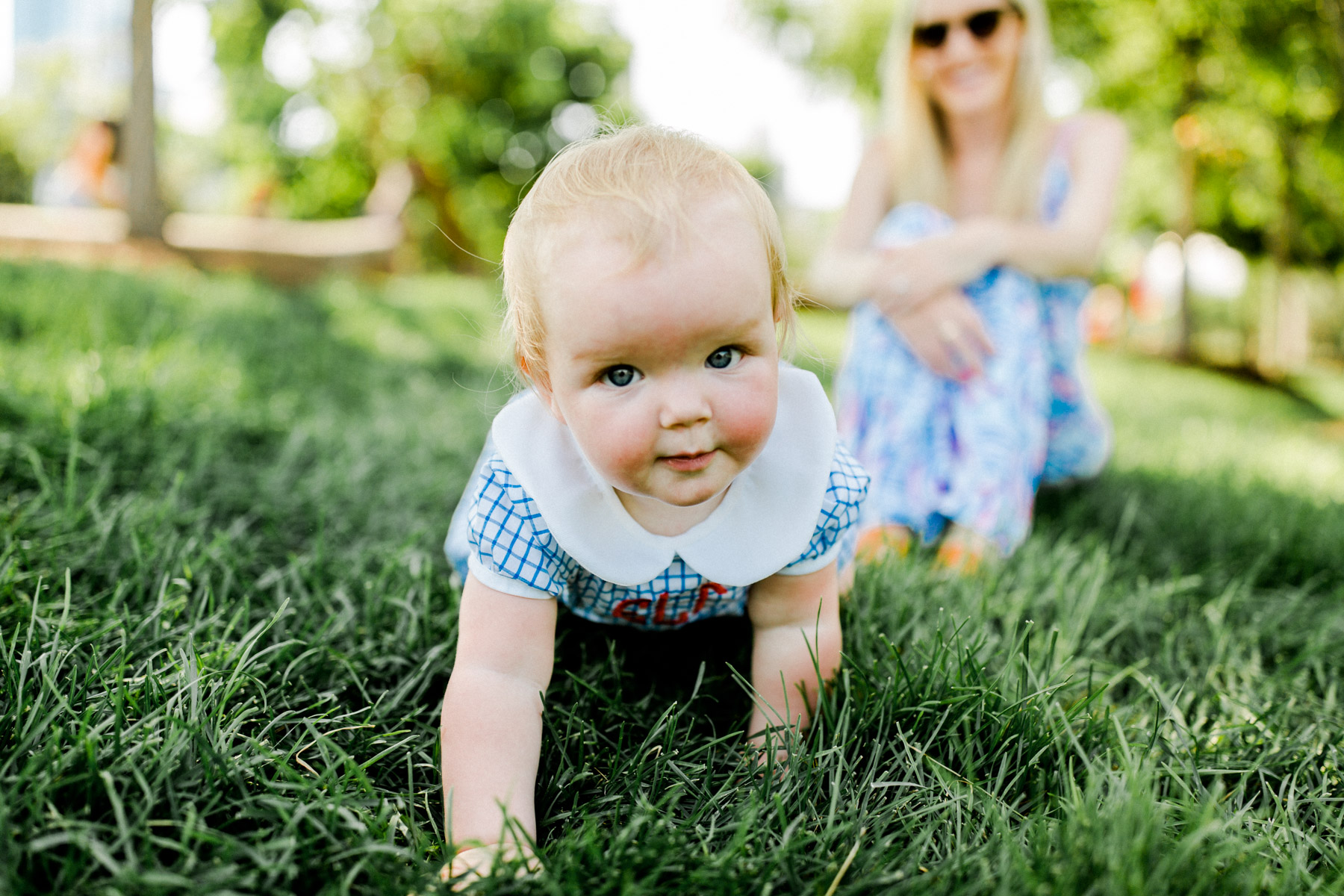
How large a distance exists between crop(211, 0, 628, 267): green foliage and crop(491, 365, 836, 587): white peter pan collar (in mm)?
13888

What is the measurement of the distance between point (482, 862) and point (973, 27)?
237 centimetres

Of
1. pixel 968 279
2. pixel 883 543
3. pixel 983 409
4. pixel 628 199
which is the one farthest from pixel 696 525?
pixel 968 279

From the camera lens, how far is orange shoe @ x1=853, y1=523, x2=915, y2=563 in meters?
1.76

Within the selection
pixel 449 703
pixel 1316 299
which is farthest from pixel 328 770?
pixel 1316 299

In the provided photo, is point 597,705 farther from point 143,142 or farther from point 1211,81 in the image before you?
point 1211,81

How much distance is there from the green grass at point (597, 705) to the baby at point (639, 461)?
0.10m

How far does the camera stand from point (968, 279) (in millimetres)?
2217

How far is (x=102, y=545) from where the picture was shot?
1.53m

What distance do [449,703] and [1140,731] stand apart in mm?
1034

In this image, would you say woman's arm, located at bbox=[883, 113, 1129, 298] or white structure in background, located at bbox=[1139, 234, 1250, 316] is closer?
woman's arm, located at bbox=[883, 113, 1129, 298]

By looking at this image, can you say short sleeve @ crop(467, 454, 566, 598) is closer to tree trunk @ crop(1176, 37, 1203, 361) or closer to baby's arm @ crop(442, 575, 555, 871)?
baby's arm @ crop(442, 575, 555, 871)

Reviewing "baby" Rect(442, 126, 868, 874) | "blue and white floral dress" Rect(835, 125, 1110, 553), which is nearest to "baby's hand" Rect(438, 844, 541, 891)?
"baby" Rect(442, 126, 868, 874)

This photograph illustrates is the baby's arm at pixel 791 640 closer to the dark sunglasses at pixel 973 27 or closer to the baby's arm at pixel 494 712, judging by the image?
the baby's arm at pixel 494 712

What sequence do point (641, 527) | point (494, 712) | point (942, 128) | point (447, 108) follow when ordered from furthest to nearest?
point (447, 108)
point (942, 128)
point (641, 527)
point (494, 712)
